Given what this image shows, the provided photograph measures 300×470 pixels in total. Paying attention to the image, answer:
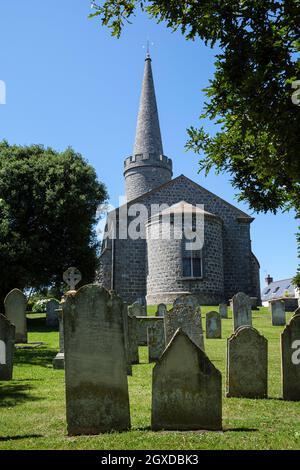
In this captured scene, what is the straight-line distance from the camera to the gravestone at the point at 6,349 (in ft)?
29.3

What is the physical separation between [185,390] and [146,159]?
37273mm

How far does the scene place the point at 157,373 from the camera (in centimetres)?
525

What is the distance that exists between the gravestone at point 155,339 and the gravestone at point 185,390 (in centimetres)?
536

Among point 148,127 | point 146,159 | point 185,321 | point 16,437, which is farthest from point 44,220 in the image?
point 16,437

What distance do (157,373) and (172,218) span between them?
24.6m

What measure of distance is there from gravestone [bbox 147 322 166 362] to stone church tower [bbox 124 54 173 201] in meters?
30.8

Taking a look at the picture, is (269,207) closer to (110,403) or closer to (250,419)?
(250,419)

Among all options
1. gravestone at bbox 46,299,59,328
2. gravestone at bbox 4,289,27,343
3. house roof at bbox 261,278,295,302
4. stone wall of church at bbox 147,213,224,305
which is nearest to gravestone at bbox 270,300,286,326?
gravestone at bbox 4,289,27,343

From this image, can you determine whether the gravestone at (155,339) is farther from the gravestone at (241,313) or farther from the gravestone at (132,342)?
the gravestone at (241,313)

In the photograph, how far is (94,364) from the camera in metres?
5.20

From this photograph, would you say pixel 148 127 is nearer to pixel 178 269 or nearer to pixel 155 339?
pixel 178 269

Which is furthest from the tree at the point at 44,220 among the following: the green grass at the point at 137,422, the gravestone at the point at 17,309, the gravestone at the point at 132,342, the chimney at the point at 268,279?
the chimney at the point at 268,279

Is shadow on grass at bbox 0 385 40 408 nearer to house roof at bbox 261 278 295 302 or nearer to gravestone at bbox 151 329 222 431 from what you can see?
gravestone at bbox 151 329 222 431

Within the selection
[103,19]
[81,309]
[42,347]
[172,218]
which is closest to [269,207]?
[103,19]
